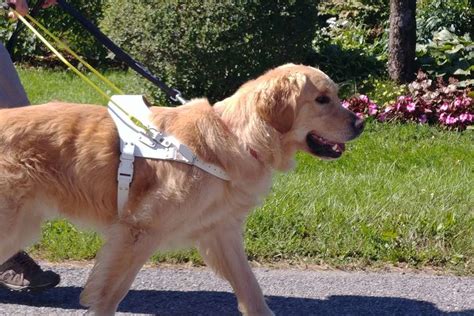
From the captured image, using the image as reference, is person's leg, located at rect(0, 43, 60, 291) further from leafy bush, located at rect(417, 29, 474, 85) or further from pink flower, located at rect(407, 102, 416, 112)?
leafy bush, located at rect(417, 29, 474, 85)

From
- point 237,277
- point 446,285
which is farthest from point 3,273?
point 446,285

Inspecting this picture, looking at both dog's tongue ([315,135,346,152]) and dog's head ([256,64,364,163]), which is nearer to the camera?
dog's head ([256,64,364,163])

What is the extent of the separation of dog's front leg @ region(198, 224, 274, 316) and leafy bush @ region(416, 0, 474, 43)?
9163 millimetres

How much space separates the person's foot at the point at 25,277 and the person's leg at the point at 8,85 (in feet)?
3.22

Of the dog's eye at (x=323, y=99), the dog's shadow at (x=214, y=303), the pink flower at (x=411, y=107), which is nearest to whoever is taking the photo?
the dog's eye at (x=323, y=99)

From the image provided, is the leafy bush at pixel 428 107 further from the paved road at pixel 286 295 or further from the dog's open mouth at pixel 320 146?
the dog's open mouth at pixel 320 146

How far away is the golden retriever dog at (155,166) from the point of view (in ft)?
14.4

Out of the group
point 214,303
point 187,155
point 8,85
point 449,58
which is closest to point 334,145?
point 187,155

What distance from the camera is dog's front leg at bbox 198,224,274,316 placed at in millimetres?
4852

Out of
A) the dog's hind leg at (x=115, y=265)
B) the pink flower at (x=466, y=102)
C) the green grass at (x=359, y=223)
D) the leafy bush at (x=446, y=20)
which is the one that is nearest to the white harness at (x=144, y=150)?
the dog's hind leg at (x=115, y=265)

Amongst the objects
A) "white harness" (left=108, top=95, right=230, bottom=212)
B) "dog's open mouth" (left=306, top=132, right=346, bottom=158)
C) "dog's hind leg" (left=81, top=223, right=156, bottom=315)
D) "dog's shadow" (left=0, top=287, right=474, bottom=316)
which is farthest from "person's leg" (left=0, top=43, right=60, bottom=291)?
"dog's open mouth" (left=306, top=132, right=346, bottom=158)

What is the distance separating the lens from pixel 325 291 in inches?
212

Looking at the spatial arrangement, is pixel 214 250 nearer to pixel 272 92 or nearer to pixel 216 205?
pixel 216 205

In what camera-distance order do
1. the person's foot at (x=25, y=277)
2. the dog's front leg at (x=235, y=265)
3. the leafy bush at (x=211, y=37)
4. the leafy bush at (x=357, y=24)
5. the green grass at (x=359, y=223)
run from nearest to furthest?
the dog's front leg at (x=235, y=265) < the person's foot at (x=25, y=277) < the green grass at (x=359, y=223) < the leafy bush at (x=211, y=37) < the leafy bush at (x=357, y=24)
